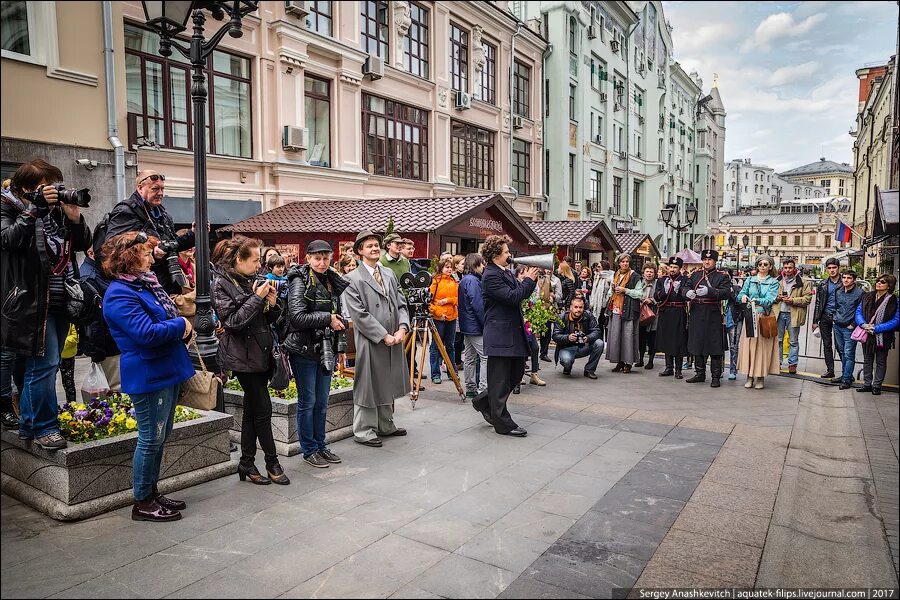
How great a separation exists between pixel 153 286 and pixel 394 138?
1560cm

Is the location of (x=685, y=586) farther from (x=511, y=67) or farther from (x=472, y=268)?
(x=511, y=67)

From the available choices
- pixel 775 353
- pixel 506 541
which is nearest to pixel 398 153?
pixel 775 353

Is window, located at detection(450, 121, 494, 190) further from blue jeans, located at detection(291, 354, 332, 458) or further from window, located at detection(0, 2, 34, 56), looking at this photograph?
window, located at detection(0, 2, 34, 56)

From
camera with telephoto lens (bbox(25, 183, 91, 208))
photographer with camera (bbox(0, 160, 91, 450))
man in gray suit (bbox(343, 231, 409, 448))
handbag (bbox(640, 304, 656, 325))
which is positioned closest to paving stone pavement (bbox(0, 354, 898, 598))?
man in gray suit (bbox(343, 231, 409, 448))

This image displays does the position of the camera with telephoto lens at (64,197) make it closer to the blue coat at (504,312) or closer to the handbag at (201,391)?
the handbag at (201,391)

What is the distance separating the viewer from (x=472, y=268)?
8.52m

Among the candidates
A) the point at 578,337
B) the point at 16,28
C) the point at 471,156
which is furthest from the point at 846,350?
the point at 471,156

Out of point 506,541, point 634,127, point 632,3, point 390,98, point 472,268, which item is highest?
point 390,98

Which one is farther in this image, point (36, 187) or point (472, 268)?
point (472, 268)

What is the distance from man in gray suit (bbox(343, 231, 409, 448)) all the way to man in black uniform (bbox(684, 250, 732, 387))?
17.7ft

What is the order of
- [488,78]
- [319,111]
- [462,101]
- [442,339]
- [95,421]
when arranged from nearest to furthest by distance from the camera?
[95,421] → [442,339] → [319,111] → [462,101] → [488,78]

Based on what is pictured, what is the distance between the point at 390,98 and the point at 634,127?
10.5 meters

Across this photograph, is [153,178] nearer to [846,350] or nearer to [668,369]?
[668,369]

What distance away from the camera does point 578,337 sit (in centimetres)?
989
